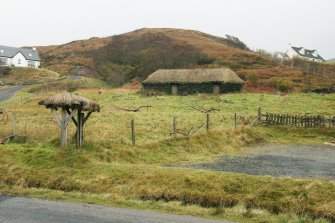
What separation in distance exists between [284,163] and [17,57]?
3780 inches

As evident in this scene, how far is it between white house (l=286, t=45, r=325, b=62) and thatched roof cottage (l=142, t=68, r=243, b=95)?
271 feet

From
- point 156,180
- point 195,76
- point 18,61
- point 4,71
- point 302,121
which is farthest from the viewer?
point 18,61

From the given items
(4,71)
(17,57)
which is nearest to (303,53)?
(17,57)

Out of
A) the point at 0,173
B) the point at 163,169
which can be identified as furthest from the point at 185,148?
the point at 0,173

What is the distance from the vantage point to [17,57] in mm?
103500

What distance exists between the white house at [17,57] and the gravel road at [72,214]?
93281 millimetres

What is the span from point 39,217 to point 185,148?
11.1m

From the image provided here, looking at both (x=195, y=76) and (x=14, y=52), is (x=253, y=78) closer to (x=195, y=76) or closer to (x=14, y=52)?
(x=195, y=76)

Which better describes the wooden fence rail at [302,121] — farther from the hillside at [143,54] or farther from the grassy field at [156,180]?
the hillside at [143,54]

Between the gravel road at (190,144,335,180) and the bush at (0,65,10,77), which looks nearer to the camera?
the gravel road at (190,144,335,180)

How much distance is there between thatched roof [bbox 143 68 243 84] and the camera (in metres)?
58.2

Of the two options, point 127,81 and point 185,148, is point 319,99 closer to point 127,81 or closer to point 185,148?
point 185,148

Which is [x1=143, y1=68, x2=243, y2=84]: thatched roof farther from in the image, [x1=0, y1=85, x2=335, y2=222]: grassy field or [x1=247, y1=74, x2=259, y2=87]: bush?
[x1=0, y1=85, x2=335, y2=222]: grassy field

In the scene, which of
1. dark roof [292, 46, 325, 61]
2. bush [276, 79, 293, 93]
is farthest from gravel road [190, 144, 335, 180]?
dark roof [292, 46, 325, 61]
